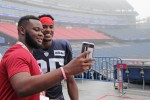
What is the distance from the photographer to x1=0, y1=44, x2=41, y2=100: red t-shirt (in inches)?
55.2

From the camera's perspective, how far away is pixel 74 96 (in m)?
2.72

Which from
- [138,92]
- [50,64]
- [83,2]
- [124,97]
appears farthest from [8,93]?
[83,2]

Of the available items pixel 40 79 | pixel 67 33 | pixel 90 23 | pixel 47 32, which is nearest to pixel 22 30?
pixel 40 79

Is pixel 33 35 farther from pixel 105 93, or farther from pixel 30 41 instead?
pixel 105 93

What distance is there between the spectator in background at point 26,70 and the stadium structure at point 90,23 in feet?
80.7

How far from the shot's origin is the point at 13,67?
139 cm

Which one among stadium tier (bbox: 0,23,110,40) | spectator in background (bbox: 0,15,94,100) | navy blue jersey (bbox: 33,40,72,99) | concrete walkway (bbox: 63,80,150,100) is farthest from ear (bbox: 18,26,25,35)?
stadium tier (bbox: 0,23,110,40)

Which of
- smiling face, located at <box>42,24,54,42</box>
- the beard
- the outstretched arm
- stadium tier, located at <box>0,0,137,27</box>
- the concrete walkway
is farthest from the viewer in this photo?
stadium tier, located at <box>0,0,137,27</box>

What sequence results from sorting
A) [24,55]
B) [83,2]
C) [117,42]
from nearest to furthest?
[24,55], [117,42], [83,2]

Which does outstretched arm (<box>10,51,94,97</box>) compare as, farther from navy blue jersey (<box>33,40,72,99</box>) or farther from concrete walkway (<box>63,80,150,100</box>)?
concrete walkway (<box>63,80,150,100</box>)

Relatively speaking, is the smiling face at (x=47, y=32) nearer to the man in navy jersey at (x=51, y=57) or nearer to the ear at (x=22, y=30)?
the man in navy jersey at (x=51, y=57)

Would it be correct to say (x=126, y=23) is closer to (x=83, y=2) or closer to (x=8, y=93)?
(x=83, y=2)

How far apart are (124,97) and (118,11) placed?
60.7 m

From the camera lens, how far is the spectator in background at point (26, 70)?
4.41 feet
